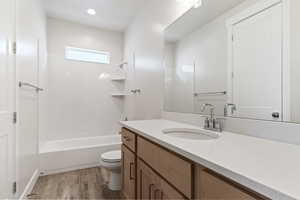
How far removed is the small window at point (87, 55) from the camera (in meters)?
3.08

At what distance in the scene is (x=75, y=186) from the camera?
6.42ft

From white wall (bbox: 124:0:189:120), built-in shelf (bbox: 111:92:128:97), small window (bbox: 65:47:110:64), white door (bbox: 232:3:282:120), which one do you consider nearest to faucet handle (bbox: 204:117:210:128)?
white door (bbox: 232:3:282:120)

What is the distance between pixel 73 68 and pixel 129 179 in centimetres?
259

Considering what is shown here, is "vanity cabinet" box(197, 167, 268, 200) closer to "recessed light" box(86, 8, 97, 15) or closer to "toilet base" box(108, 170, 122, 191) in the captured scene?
"toilet base" box(108, 170, 122, 191)

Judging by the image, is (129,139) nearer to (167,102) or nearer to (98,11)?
(167,102)

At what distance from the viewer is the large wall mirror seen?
82 centimetres

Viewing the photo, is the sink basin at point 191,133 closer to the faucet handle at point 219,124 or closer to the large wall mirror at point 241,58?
the faucet handle at point 219,124

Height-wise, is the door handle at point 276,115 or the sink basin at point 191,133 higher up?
the door handle at point 276,115

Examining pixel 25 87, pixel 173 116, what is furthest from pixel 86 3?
pixel 173 116

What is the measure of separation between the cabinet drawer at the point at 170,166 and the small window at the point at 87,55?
2.73 meters

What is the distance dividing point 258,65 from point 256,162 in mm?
668

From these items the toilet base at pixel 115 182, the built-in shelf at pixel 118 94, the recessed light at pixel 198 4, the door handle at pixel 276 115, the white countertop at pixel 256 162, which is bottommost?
the toilet base at pixel 115 182

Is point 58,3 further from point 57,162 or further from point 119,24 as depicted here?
point 57,162

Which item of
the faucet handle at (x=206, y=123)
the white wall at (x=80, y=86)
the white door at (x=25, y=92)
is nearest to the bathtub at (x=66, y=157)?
the white door at (x=25, y=92)
